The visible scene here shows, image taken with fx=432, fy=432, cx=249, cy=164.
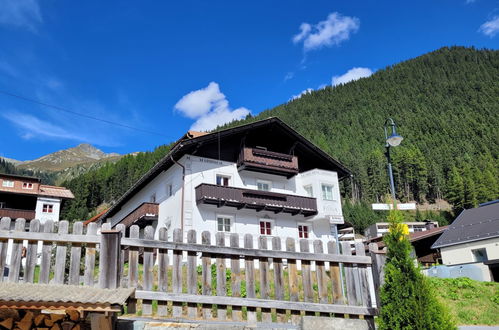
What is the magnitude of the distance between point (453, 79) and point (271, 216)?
183769mm

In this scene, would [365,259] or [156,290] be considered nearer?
[156,290]

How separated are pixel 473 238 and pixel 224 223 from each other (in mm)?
20557

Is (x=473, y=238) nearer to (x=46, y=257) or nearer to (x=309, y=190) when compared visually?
(x=309, y=190)

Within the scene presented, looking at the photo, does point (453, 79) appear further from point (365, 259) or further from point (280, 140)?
point (365, 259)

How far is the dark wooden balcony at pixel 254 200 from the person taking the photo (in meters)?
26.1

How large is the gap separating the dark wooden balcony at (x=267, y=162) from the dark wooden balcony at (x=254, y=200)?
1.80 meters

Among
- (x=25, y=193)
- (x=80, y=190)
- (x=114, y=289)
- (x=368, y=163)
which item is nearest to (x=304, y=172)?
(x=114, y=289)

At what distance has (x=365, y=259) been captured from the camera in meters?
7.91

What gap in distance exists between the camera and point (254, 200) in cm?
Answer: 2750

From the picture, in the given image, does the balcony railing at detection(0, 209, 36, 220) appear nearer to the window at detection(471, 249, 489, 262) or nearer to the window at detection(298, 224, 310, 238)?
the window at detection(298, 224, 310, 238)

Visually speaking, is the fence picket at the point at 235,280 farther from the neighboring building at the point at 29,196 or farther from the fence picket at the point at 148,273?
the neighboring building at the point at 29,196

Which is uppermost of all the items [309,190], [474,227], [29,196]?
[29,196]

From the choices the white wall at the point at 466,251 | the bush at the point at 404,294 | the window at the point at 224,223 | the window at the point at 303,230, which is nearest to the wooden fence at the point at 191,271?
the bush at the point at 404,294

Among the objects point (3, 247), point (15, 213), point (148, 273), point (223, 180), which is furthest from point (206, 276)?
point (15, 213)
